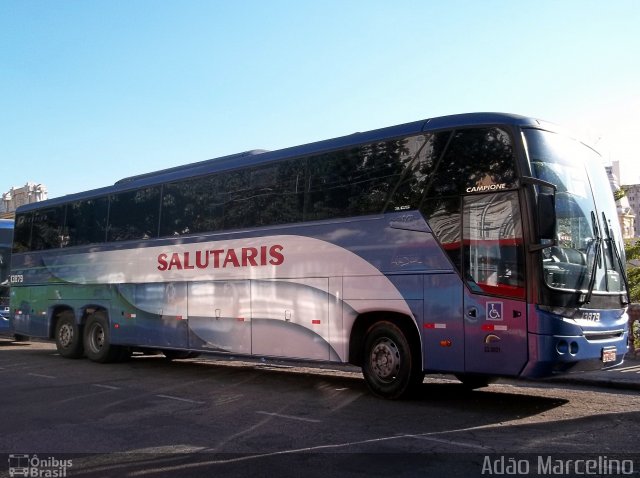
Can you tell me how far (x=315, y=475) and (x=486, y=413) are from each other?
365 cm

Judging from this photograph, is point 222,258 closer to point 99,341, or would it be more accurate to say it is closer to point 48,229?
point 99,341

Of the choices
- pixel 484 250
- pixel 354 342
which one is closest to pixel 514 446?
pixel 484 250

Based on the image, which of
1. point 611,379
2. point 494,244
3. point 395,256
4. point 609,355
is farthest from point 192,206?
point 611,379

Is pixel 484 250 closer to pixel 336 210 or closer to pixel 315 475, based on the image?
pixel 336 210

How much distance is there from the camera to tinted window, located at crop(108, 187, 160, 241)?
1373 centimetres

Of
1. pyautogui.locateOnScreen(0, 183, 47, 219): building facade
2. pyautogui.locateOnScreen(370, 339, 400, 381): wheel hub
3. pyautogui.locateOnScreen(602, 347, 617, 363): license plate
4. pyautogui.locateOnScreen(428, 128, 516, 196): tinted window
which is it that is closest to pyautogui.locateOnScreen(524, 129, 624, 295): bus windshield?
pyautogui.locateOnScreen(428, 128, 516, 196): tinted window

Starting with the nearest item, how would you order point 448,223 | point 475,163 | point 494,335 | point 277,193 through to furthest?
point 494,335, point 475,163, point 448,223, point 277,193

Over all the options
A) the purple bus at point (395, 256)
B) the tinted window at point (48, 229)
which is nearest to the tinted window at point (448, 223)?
the purple bus at point (395, 256)

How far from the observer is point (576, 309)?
7.90 metres

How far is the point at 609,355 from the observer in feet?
27.2

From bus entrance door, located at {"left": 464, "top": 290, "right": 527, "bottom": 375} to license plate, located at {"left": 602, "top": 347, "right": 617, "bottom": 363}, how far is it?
1305 mm

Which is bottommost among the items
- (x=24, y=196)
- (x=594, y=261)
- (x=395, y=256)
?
(x=594, y=261)

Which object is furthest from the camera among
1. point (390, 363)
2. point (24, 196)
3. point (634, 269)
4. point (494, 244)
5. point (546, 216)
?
point (24, 196)

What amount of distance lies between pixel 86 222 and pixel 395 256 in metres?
9.39
